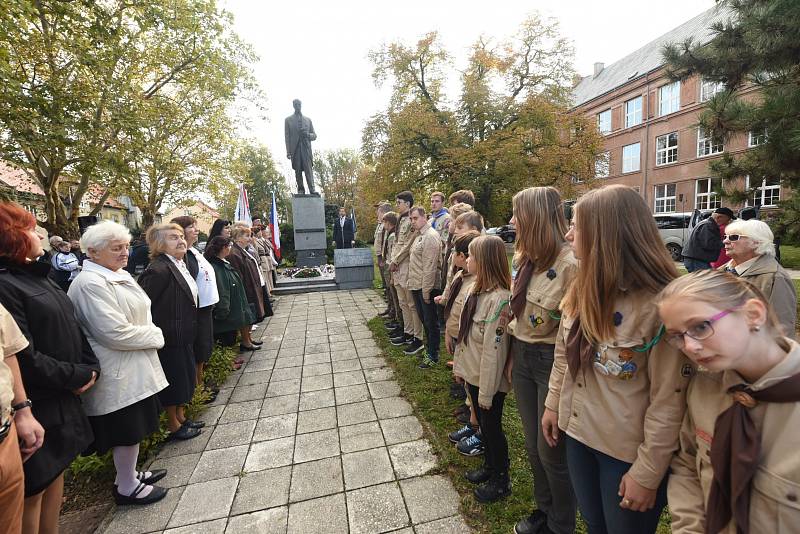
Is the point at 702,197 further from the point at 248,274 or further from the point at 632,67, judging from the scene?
the point at 248,274

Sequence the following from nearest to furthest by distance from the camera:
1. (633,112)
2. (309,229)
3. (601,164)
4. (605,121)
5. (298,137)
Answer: (298,137), (309,229), (601,164), (633,112), (605,121)

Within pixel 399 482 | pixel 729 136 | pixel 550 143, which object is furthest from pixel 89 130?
pixel 550 143

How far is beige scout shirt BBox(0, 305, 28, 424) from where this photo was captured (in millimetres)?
1457

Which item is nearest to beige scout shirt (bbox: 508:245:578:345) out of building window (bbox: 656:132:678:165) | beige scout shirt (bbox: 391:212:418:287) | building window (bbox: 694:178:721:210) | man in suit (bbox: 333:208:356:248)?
beige scout shirt (bbox: 391:212:418:287)

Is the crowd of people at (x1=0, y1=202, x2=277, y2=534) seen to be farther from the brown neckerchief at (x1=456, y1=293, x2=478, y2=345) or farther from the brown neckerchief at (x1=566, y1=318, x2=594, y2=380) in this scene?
the brown neckerchief at (x1=566, y1=318, x2=594, y2=380)

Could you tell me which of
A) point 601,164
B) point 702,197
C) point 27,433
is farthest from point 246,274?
point 702,197

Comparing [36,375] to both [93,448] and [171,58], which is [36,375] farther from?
[171,58]

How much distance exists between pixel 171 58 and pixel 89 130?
8.39 meters

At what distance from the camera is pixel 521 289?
6.57 ft

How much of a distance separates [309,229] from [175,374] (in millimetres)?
10261

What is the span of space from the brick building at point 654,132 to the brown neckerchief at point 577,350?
21.9 metres

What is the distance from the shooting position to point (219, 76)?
1616 centimetres

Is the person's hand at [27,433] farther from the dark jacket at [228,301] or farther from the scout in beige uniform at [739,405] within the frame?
the dark jacket at [228,301]

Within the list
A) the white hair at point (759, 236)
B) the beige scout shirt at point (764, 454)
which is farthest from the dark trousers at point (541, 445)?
the white hair at point (759, 236)
